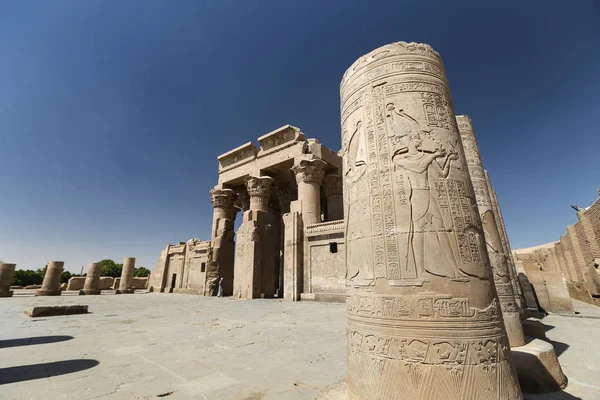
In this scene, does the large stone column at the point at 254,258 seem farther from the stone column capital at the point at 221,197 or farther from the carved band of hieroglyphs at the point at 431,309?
the carved band of hieroglyphs at the point at 431,309

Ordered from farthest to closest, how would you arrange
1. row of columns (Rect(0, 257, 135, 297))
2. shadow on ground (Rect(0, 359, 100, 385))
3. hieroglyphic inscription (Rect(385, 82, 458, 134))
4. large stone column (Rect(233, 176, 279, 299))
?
row of columns (Rect(0, 257, 135, 297))
large stone column (Rect(233, 176, 279, 299))
shadow on ground (Rect(0, 359, 100, 385))
hieroglyphic inscription (Rect(385, 82, 458, 134))

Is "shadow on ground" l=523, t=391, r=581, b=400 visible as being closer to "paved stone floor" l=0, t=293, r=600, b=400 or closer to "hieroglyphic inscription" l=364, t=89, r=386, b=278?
"paved stone floor" l=0, t=293, r=600, b=400

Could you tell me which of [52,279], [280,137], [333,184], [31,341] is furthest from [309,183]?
[52,279]

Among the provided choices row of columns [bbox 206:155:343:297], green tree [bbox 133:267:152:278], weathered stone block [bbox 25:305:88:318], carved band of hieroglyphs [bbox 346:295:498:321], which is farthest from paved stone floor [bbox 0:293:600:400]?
green tree [bbox 133:267:152:278]

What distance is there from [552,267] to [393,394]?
27349 millimetres

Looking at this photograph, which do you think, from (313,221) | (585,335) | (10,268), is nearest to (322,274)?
(313,221)

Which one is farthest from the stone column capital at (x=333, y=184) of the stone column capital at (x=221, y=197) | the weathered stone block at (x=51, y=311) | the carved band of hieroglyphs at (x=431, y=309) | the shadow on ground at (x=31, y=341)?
the carved band of hieroglyphs at (x=431, y=309)

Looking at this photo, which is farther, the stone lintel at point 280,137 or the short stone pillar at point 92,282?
the stone lintel at point 280,137

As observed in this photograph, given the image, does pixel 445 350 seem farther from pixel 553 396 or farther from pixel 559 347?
pixel 559 347

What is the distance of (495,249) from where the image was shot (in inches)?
154

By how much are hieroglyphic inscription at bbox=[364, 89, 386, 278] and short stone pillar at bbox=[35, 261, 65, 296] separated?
22.2m

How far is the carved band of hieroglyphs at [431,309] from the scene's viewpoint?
6.09ft

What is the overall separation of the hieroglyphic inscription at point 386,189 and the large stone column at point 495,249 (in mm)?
2170

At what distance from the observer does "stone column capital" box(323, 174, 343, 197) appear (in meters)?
18.4
